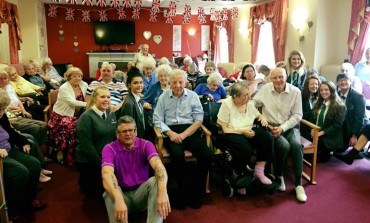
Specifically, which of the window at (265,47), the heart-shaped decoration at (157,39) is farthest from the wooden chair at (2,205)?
the heart-shaped decoration at (157,39)

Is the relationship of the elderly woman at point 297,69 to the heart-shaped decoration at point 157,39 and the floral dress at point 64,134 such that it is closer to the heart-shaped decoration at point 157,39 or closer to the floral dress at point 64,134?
the floral dress at point 64,134

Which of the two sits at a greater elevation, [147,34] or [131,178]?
[147,34]

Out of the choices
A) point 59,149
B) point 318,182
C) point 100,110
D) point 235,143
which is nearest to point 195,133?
point 235,143

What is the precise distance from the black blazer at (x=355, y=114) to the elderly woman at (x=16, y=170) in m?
3.25

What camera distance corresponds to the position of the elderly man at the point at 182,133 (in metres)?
2.72

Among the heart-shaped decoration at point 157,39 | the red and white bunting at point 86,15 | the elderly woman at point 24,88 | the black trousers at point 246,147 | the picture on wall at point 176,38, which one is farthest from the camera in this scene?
the picture on wall at point 176,38

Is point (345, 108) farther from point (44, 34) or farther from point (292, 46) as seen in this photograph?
point (44, 34)

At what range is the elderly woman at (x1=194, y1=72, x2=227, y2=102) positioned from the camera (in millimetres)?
3807

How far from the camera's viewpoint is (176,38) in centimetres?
1102

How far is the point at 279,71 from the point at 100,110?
67.2 inches

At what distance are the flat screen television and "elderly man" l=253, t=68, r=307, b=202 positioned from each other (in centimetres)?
782

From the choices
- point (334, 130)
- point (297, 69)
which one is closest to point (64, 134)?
point (297, 69)

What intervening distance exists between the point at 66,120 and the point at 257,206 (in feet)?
7.35

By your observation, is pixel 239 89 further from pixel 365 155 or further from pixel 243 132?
pixel 365 155
